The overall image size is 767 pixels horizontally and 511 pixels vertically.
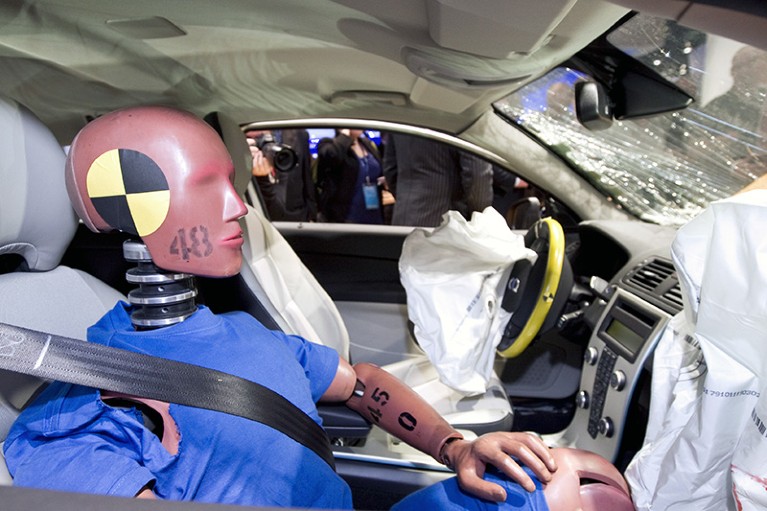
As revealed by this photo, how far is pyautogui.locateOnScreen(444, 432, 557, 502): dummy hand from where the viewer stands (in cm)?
95

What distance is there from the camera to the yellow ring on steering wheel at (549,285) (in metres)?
1.55

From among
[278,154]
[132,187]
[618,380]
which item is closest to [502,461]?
[618,380]

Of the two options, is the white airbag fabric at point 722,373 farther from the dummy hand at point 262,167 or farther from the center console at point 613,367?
the dummy hand at point 262,167

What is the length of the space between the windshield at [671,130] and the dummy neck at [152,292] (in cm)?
100

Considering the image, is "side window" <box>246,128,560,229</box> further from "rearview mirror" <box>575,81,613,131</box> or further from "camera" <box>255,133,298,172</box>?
"rearview mirror" <box>575,81,613,131</box>

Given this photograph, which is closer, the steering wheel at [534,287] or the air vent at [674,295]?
the air vent at [674,295]

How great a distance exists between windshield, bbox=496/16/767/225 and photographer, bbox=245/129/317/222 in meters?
1.31

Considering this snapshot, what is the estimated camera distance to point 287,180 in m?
3.24

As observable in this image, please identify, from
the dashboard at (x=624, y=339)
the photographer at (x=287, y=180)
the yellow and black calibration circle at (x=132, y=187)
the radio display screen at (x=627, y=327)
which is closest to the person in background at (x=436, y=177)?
the dashboard at (x=624, y=339)

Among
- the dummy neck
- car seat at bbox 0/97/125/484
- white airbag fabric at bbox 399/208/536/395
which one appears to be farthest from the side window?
car seat at bbox 0/97/125/484

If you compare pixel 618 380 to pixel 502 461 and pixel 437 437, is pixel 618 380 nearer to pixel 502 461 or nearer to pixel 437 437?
pixel 437 437

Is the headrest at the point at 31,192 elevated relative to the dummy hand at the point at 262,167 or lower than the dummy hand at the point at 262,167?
elevated

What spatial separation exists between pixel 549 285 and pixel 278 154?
1.94 meters

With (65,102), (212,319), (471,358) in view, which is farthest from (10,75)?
(471,358)
